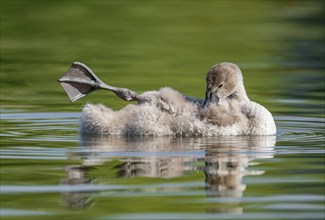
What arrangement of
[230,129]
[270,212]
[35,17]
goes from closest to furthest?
[270,212]
[230,129]
[35,17]

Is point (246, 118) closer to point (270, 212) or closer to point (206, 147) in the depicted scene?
point (206, 147)

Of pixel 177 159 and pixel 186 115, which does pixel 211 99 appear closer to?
pixel 186 115

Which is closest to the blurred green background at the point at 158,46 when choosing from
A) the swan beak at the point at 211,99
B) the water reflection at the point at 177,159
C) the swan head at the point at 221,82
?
the swan head at the point at 221,82

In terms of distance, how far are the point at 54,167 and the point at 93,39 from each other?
13305mm

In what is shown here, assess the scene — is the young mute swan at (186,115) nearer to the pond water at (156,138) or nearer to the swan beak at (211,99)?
the swan beak at (211,99)

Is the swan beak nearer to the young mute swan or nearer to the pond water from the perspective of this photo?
the young mute swan

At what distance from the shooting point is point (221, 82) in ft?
35.2

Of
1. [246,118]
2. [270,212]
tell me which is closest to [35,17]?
[246,118]

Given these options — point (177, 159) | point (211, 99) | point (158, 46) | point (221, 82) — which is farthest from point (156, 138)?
point (158, 46)

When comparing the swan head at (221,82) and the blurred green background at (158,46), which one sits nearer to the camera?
the swan head at (221,82)

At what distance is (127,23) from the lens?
24719 mm

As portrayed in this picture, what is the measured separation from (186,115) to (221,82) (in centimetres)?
50

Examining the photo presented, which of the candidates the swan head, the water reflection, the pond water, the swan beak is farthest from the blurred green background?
the water reflection

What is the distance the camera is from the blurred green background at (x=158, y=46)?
49.2 feet
